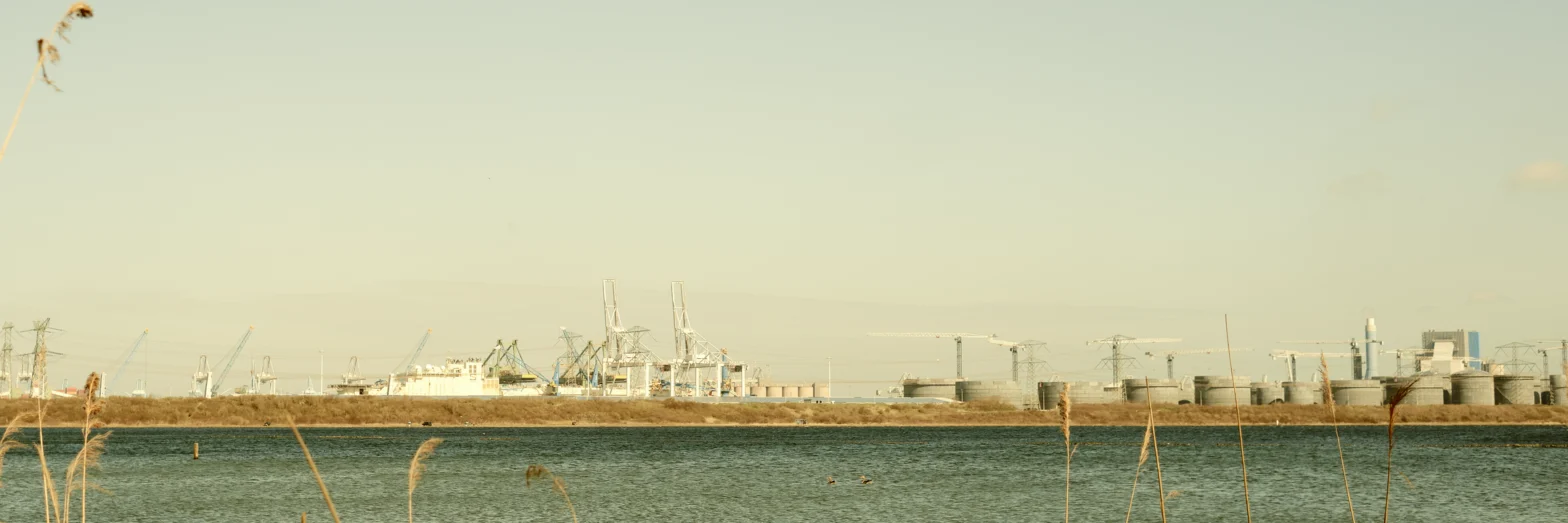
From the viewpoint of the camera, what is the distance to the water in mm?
50969

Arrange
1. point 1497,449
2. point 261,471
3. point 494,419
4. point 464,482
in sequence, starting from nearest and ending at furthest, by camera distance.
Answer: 1. point 464,482
2. point 261,471
3. point 1497,449
4. point 494,419

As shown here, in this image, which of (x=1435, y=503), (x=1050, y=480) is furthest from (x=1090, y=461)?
(x=1435, y=503)

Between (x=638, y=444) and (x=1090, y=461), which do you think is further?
(x=638, y=444)

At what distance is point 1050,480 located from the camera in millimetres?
69938

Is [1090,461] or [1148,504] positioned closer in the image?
[1148,504]

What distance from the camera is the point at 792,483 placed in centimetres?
6869

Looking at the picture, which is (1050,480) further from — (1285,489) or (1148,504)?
(1148,504)

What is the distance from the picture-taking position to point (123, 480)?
6925 centimetres

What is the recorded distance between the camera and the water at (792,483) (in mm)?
50969

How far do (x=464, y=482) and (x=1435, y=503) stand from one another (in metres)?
44.6

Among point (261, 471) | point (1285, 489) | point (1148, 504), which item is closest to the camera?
point (1148, 504)

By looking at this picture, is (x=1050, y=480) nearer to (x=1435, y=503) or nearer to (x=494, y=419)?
(x=1435, y=503)

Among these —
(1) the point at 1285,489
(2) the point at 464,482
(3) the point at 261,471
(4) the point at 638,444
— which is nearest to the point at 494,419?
(4) the point at 638,444

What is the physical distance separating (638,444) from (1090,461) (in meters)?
46.2
